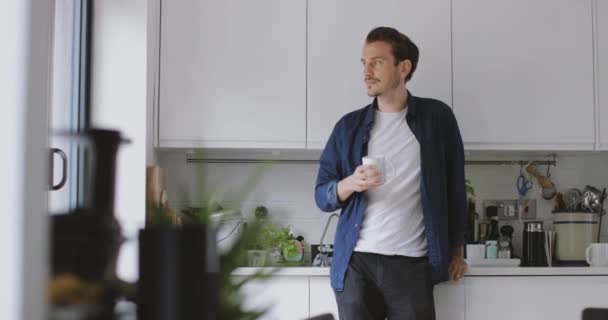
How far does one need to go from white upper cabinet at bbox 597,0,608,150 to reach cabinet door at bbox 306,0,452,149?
0.74m

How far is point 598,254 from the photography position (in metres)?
3.75

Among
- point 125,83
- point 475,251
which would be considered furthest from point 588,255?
point 125,83

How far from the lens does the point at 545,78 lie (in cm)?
385

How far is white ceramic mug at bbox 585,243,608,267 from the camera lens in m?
3.74

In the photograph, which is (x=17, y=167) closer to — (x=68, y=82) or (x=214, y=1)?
(x=68, y=82)

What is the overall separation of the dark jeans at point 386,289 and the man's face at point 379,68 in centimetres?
68

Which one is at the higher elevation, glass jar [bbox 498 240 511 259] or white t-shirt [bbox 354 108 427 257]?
white t-shirt [bbox 354 108 427 257]

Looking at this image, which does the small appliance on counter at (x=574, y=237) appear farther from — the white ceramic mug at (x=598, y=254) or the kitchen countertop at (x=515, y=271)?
the kitchen countertop at (x=515, y=271)

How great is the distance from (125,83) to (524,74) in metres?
1.88

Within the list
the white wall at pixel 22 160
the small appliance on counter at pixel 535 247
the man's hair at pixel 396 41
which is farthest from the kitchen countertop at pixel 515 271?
the white wall at pixel 22 160

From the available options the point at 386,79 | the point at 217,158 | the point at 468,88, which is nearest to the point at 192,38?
the point at 217,158

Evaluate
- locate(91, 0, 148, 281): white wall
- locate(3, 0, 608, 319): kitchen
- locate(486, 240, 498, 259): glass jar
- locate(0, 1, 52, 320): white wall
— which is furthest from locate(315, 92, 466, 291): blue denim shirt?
locate(0, 1, 52, 320): white wall

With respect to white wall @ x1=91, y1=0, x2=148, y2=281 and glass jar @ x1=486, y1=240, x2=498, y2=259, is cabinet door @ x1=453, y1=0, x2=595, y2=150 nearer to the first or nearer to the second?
glass jar @ x1=486, y1=240, x2=498, y2=259

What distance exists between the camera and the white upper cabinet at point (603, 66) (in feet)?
12.6
